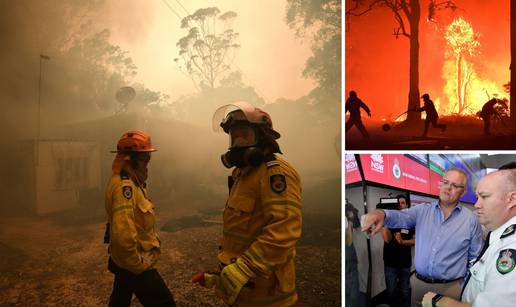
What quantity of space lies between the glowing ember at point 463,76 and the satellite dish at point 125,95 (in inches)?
101

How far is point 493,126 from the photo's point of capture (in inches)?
121

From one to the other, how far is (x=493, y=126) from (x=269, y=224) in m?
2.26

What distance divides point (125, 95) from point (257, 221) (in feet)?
5.86

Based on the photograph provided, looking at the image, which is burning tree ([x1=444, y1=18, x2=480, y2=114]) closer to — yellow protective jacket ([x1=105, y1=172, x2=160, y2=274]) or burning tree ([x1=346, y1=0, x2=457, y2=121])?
burning tree ([x1=346, y1=0, x2=457, y2=121])

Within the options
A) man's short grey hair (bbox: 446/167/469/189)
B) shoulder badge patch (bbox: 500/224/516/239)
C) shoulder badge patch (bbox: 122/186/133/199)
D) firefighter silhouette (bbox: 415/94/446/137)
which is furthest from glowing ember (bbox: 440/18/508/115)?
shoulder badge patch (bbox: 122/186/133/199)

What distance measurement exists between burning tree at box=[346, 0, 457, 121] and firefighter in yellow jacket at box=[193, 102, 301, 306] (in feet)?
5.13

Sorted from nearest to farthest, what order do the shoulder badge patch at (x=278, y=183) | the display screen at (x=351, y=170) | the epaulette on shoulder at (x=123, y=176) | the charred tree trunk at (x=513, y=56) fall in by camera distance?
1. the shoulder badge patch at (x=278, y=183)
2. the epaulette on shoulder at (x=123, y=176)
3. the charred tree trunk at (x=513, y=56)
4. the display screen at (x=351, y=170)

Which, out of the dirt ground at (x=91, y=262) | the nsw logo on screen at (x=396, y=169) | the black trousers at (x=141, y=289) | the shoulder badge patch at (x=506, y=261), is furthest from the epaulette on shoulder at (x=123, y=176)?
the shoulder badge patch at (x=506, y=261)

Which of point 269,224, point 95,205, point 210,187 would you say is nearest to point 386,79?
point 210,187

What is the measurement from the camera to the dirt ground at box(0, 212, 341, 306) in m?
2.94

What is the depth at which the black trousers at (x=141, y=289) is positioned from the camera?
8.27ft

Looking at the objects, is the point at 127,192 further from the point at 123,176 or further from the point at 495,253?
the point at 495,253

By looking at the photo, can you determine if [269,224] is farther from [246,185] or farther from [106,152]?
[106,152]

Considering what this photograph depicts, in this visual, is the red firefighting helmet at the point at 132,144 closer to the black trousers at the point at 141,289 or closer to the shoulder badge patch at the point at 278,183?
the black trousers at the point at 141,289
